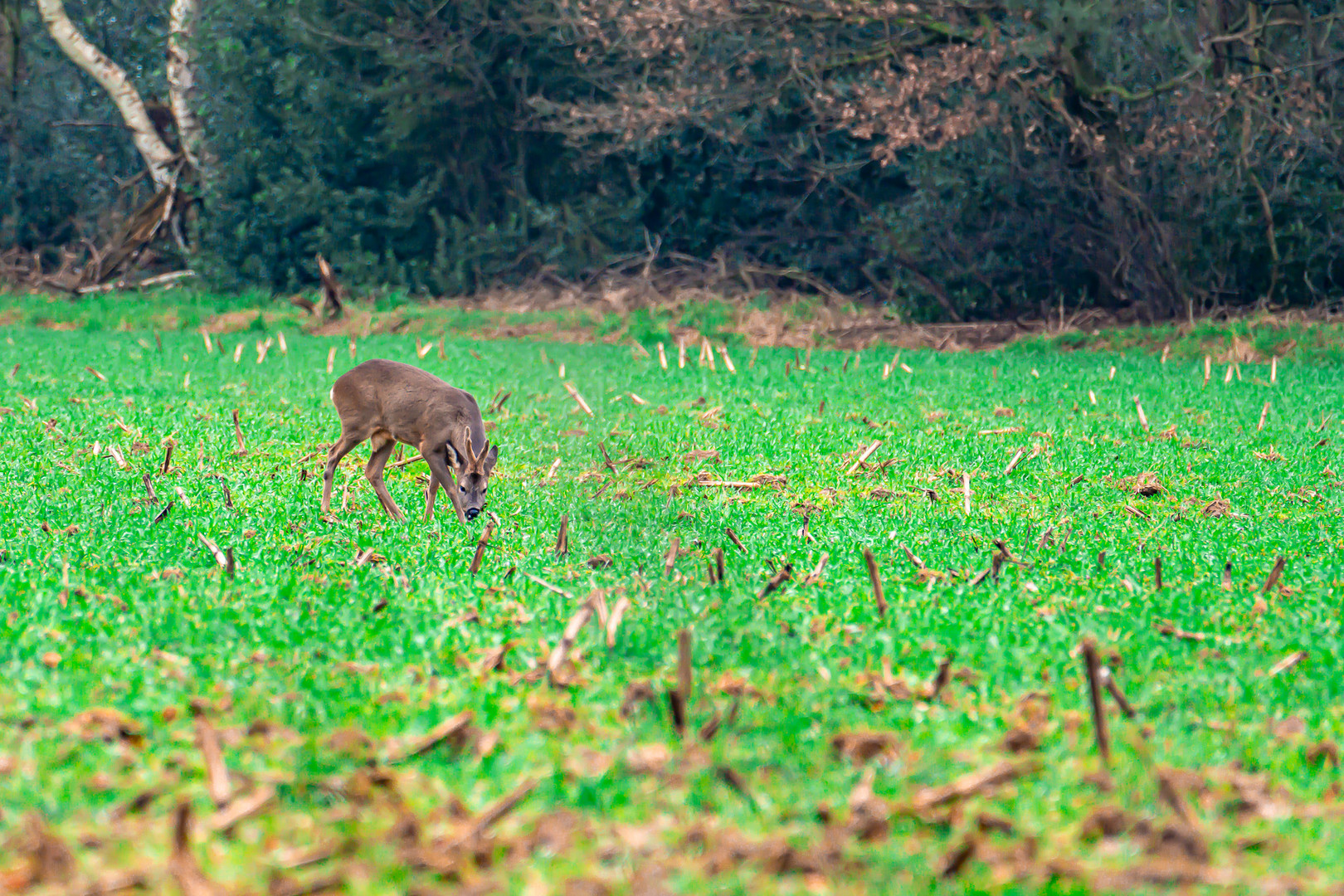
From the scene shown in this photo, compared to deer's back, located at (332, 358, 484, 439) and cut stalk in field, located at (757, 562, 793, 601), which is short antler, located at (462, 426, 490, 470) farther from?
cut stalk in field, located at (757, 562, 793, 601)

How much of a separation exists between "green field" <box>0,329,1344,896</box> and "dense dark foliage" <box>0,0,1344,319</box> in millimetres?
Answer: 9308

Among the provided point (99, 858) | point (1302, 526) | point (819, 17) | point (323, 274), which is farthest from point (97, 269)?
point (99, 858)

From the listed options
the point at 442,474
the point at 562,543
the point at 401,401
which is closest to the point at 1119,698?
the point at 562,543

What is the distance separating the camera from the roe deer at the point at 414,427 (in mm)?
6168

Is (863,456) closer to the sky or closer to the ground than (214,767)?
closer to the ground

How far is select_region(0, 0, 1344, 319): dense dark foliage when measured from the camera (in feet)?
52.9

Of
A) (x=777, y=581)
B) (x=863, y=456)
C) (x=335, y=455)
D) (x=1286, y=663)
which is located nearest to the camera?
(x=1286, y=663)

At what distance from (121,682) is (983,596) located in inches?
98.1

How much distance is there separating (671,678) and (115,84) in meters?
25.8

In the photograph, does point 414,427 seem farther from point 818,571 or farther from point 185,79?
point 185,79

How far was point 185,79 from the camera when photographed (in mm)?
25250

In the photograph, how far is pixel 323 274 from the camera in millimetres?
19250

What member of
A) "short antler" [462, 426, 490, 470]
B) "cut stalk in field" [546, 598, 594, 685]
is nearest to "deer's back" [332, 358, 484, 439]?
"short antler" [462, 426, 490, 470]

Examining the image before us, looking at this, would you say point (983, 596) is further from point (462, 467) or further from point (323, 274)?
point (323, 274)
